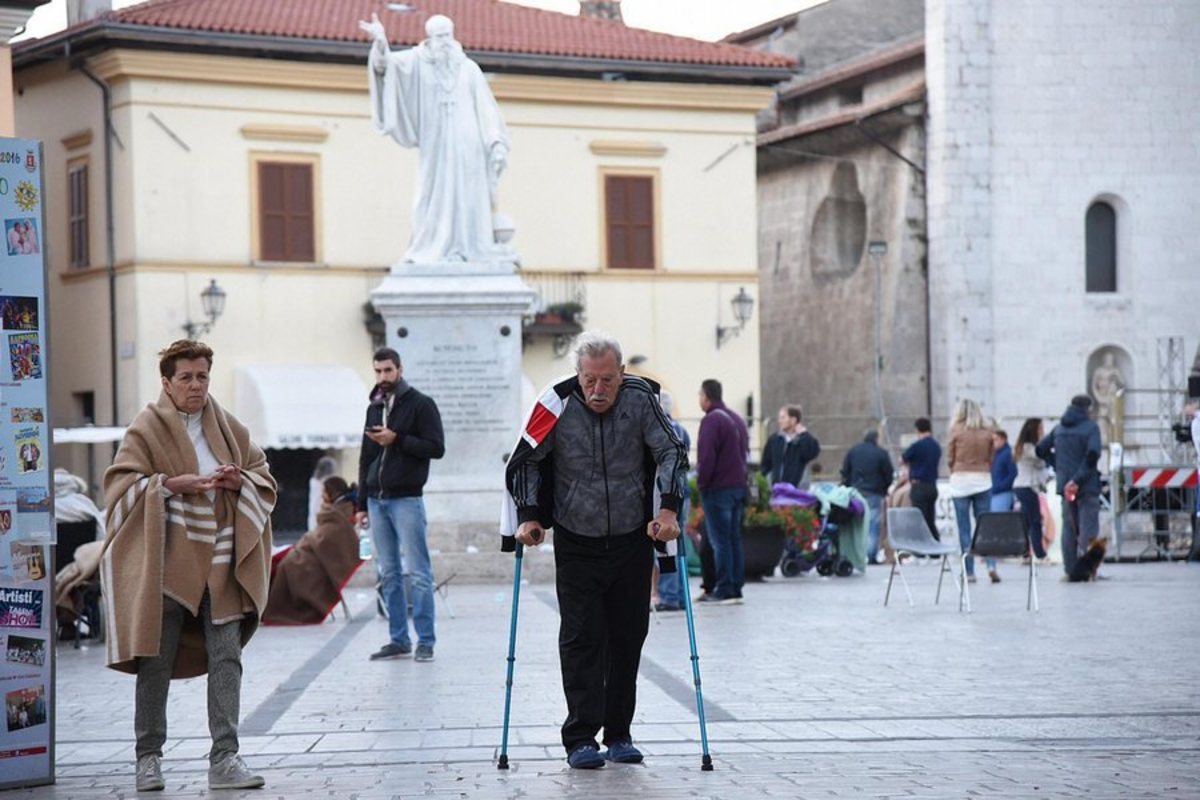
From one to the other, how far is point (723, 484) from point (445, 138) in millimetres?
5348

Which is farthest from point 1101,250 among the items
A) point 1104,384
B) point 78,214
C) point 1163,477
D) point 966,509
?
point 966,509

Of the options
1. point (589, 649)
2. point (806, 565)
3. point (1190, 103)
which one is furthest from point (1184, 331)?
point (589, 649)

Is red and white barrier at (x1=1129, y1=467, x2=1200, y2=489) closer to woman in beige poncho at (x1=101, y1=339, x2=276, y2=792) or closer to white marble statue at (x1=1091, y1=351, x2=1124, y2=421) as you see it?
white marble statue at (x1=1091, y1=351, x2=1124, y2=421)

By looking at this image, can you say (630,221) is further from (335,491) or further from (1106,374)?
(335,491)

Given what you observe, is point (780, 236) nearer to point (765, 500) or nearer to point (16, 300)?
point (765, 500)

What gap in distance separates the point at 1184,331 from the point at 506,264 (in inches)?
1012

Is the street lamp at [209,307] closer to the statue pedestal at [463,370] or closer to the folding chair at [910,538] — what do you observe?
the statue pedestal at [463,370]

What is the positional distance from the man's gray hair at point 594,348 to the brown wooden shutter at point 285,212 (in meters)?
32.4

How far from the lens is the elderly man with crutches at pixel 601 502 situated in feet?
31.1

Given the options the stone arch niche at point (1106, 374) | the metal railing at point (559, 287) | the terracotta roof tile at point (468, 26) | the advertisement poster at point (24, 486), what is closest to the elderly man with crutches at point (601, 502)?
the advertisement poster at point (24, 486)

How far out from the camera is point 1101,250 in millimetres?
45062

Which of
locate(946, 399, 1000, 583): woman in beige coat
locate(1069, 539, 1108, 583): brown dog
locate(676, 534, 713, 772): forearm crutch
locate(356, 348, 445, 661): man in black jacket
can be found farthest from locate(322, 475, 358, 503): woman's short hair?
locate(676, 534, 713, 772): forearm crutch

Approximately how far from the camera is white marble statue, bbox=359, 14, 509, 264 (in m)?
22.1

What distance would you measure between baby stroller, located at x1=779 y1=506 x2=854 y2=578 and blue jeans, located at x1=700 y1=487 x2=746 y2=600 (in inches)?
170
